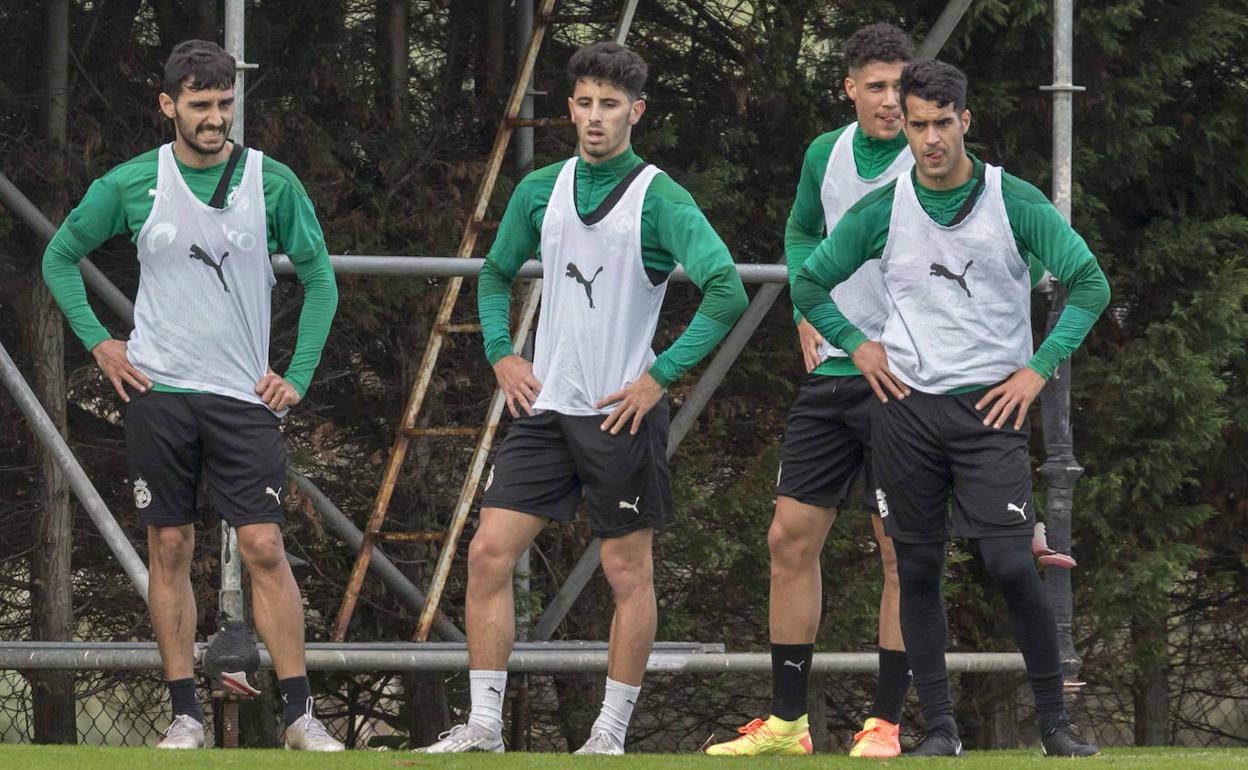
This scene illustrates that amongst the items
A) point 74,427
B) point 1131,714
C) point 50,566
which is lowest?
point 1131,714

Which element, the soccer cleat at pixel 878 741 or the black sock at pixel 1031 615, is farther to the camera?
the soccer cleat at pixel 878 741

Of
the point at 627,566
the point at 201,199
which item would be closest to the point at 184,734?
the point at 627,566

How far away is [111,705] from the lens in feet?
27.6

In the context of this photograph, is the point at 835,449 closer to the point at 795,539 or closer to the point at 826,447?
the point at 826,447

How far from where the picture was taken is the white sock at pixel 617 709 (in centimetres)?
478

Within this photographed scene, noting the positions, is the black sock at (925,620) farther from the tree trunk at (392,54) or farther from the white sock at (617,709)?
the tree trunk at (392,54)

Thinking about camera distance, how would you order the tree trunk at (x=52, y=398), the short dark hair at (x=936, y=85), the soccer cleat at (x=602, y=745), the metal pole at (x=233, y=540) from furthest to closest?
the tree trunk at (x=52, y=398) < the metal pole at (x=233, y=540) < the soccer cleat at (x=602, y=745) < the short dark hair at (x=936, y=85)

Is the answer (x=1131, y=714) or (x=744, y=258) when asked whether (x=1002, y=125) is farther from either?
(x=1131, y=714)

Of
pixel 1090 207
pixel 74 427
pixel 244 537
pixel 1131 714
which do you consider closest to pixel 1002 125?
pixel 1090 207

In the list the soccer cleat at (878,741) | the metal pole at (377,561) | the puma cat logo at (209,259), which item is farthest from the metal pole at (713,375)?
the puma cat logo at (209,259)

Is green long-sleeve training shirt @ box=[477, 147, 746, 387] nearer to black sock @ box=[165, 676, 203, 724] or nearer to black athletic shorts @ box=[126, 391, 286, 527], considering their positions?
black athletic shorts @ box=[126, 391, 286, 527]

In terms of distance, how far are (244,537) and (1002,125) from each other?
4584 mm

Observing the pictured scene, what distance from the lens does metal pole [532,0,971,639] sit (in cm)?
719

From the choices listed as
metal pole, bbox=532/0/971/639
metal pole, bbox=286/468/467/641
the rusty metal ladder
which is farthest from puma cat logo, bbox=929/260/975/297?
metal pole, bbox=286/468/467/641
